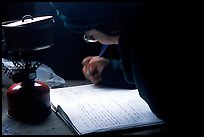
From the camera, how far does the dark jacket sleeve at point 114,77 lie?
1120 mm

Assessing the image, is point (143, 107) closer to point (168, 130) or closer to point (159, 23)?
point (168, 130)

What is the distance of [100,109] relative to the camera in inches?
36.8

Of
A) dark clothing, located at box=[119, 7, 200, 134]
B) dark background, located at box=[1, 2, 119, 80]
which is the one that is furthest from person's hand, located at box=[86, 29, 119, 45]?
dark background, located at box=[1, 2, 119, 80]

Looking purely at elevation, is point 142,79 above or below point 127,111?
above

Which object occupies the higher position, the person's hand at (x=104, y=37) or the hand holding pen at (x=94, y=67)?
the person's hand at (x=104, y=37)

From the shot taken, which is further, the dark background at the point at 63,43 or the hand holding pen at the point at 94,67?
the dark background at the point at 63,43

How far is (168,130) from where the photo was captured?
2.76 feet

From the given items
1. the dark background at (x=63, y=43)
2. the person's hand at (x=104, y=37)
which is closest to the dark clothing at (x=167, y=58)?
the person's hand at (x=104, y=37)

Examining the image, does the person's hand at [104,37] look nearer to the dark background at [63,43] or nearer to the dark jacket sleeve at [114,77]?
the dark jacket sleeve at [114,77]

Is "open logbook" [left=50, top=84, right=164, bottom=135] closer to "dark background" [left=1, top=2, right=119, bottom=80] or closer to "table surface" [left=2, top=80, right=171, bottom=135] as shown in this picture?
"table surface" [left=2, top=80, right=171, bottom=135]

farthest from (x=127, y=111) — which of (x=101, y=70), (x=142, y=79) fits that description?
(x=101, y=70)

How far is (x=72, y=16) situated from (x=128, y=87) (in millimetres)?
415

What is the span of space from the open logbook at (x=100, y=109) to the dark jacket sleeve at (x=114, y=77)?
0.08 feet

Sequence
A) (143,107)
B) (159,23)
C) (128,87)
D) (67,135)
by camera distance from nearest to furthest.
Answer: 1. (159,23)
2. (67,135)
3. (143,107)
4. (128,87)
